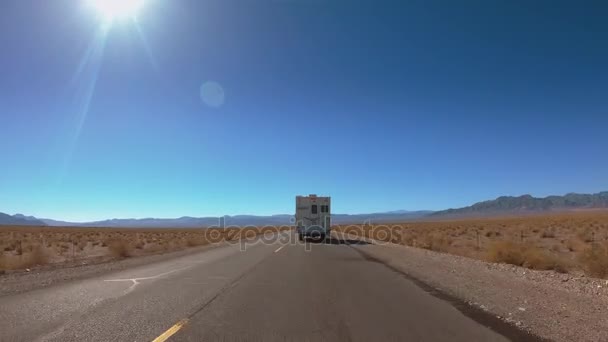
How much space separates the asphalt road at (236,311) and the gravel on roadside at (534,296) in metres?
0.89

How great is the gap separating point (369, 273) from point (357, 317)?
7851 millimetres

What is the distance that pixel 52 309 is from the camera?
948 centimetres

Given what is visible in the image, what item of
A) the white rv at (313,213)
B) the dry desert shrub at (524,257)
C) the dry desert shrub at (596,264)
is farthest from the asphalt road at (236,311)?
the white rv at (313,213)

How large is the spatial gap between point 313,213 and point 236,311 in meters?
30.9

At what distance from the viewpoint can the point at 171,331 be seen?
24.7 ft

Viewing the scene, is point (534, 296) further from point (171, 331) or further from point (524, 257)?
point (524, 257)

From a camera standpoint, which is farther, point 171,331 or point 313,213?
point 313,213

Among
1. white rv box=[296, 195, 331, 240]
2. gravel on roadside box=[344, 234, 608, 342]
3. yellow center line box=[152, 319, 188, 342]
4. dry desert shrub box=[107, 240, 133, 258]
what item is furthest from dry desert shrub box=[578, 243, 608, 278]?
white rv box=[296, 195, 331, 240]

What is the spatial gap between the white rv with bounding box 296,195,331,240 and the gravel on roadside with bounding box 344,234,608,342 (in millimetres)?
22247

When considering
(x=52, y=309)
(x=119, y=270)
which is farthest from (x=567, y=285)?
(x=119, y=270)

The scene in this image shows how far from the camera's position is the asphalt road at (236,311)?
7.38 meters

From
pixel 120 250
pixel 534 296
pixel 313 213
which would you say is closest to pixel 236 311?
pixel 534 296

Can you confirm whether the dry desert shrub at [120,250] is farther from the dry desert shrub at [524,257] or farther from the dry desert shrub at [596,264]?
the dry desert shrub at [596,264]

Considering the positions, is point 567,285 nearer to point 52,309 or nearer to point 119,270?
point 52,309
